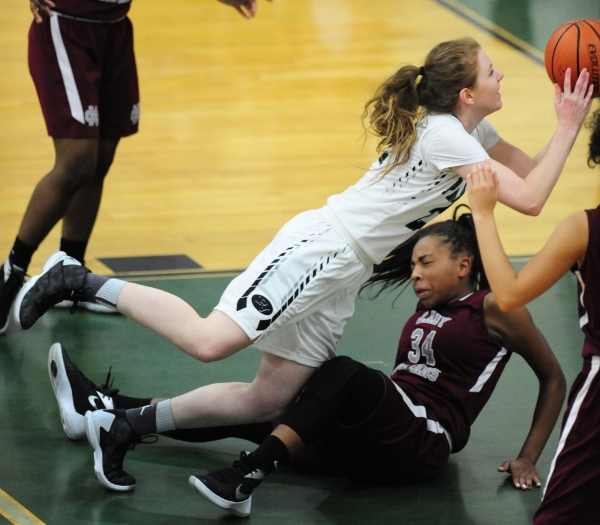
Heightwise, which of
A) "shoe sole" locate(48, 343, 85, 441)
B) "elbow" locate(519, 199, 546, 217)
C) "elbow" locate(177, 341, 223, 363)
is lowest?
"shoe sole" locate(48, 343, 85, 441)

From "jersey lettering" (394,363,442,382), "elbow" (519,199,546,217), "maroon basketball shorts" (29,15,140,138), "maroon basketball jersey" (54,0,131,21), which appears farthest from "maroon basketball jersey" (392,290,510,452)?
"maroon basketball jersey" (54,0,131,21)

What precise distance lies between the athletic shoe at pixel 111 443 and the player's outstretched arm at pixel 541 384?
3.76 ft

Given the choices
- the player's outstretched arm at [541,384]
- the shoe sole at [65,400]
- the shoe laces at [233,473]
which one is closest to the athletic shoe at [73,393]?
the shoe sole at [65,400]

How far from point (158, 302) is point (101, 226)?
2.60m

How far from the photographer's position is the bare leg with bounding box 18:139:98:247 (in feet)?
15.4

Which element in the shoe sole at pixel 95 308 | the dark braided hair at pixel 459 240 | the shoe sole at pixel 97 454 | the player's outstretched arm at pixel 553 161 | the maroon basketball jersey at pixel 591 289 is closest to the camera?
the maroon basketball jersey at pixel 591 289

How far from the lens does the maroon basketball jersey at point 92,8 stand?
4.70 metres

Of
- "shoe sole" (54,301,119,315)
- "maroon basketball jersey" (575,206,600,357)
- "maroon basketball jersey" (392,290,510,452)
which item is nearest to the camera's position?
"maroon basketball jersey" (575,206,600,357)

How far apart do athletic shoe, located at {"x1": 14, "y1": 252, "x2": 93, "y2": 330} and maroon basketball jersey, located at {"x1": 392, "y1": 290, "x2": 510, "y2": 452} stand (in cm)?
106

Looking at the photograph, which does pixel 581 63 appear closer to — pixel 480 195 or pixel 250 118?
pixel 480 195

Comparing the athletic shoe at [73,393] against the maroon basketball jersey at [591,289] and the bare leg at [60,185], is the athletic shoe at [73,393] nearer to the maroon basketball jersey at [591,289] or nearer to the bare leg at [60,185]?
the bare leg at [60,185]

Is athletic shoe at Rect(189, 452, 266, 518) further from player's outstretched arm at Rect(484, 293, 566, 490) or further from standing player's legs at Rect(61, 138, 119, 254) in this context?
standing player's legs at Rect(61, 138, 119, 254)

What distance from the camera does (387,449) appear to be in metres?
3.51

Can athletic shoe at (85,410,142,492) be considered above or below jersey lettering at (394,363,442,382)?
below
